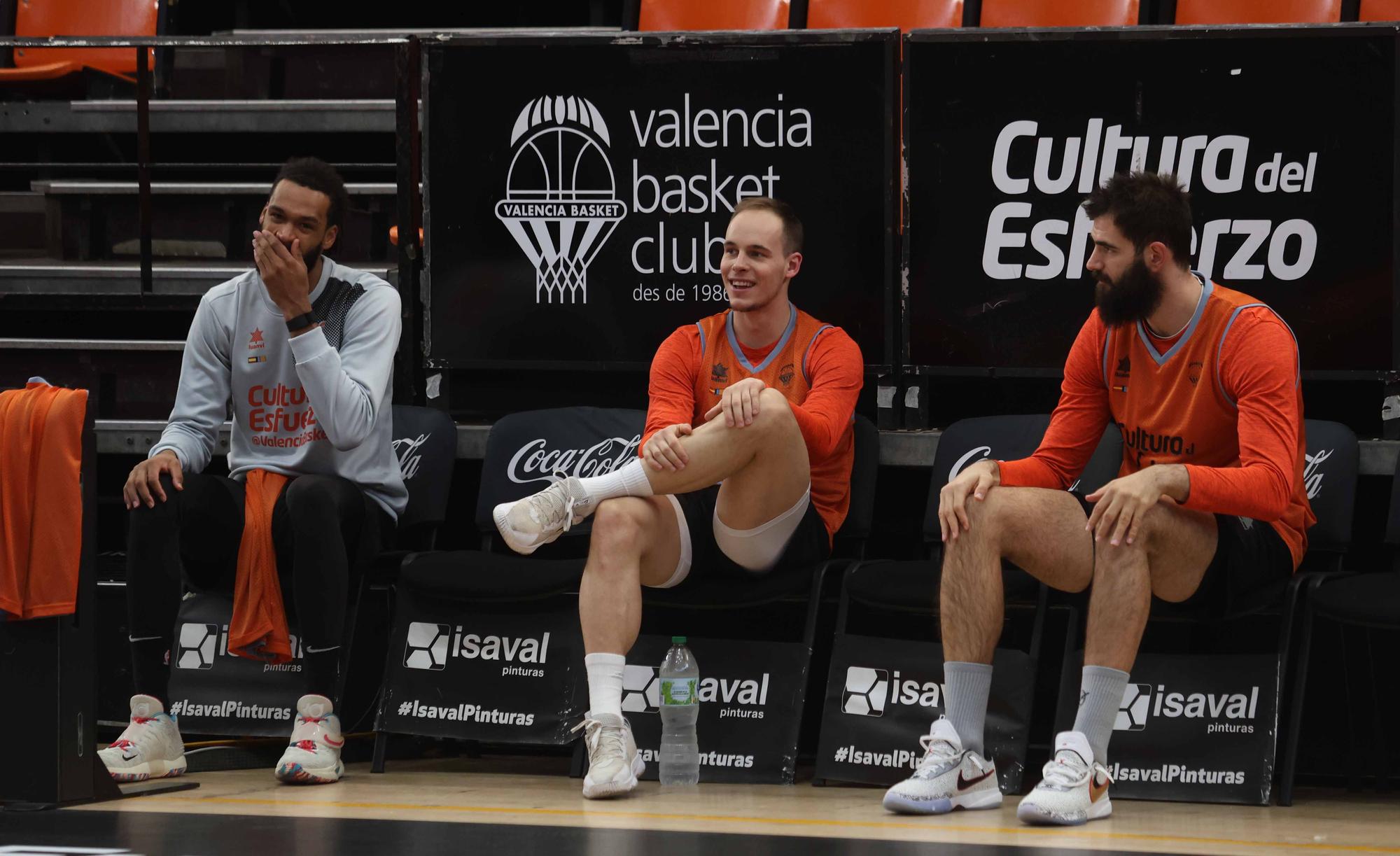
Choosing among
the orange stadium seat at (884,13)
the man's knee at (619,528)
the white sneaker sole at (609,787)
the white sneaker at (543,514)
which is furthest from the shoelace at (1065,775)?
the orange stadium seat at (884,13)

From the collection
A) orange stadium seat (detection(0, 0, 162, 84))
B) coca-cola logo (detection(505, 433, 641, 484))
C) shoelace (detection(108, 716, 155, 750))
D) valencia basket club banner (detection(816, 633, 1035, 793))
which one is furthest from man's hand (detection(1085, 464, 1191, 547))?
orange stadium seat (detection(0, 0, 162, 84))

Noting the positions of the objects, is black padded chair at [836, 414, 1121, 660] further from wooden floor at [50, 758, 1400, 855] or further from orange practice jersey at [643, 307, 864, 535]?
wooden floor at [50, 758, 1400, 855]

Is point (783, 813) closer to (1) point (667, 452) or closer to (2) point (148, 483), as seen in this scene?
(1) point (667, 452)

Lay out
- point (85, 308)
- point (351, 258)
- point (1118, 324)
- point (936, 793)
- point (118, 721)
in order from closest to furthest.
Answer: point (936, 793) < point (1118, 324) < point (118, 721) < point (85, 308) < point (351, 258)

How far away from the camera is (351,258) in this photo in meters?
6.07

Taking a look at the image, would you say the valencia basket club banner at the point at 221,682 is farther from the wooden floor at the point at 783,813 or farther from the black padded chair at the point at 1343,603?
the black padded chair at the point at 1343,603

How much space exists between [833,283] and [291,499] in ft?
5.55

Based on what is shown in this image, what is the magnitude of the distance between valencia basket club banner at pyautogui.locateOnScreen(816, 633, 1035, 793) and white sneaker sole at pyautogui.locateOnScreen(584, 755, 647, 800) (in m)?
0.55

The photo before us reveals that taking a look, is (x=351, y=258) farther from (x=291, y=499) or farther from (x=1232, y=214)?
(x=1232, y=214)

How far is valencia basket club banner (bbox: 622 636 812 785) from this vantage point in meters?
4.29

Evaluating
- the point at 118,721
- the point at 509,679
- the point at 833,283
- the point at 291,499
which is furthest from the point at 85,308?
the point at 833,283

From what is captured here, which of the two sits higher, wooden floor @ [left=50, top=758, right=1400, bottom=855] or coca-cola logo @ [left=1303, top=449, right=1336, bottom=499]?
coca-cola logo @ [left=1303, top=449, right=1336, bottom=499]

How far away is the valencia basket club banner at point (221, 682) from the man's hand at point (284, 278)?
0.94m

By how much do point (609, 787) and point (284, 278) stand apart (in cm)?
155
